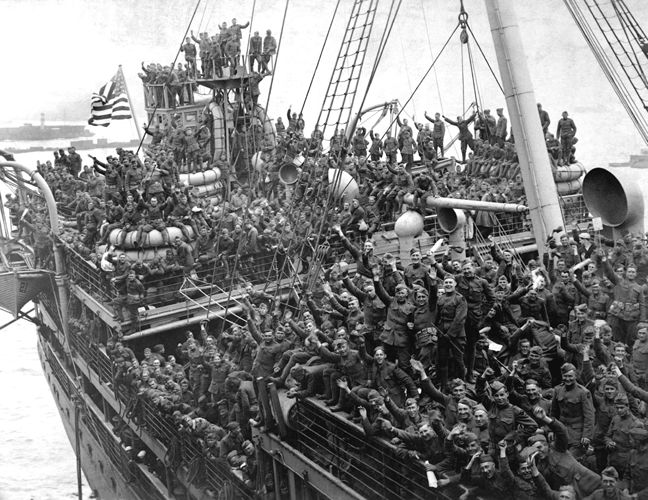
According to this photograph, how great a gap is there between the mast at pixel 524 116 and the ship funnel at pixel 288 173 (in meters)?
10.3

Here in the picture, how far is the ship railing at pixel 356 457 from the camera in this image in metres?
7.93

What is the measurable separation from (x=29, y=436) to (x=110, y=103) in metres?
11.4

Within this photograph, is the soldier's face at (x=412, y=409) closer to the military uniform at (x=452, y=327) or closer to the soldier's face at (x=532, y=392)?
the soldier's face at (x=532, y=392)

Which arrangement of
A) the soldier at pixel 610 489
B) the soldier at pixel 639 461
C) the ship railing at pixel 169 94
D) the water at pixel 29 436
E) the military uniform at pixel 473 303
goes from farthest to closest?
1. the ship railing at pixel 169 94
2. the water at pixel 29 436
3. the military uniform at pixel 473 303
4. the soldier at pixel 639 461
5. the soldier at pixel 610 489

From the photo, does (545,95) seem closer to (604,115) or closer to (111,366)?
(604,115)

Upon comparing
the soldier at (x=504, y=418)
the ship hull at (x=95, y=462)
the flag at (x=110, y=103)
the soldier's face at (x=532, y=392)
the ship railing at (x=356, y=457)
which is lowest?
the ship hull at (x=95, y=462)

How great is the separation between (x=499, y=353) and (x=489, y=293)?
677mm

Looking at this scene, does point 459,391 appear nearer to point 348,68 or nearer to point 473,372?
point 473,372

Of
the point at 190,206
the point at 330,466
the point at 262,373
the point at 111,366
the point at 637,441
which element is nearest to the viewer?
the point at 637,441

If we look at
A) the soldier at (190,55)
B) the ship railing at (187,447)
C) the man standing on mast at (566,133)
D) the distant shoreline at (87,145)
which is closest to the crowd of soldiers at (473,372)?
the ship railing at (187,447)

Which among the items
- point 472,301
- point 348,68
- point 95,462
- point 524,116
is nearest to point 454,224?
point 348,68

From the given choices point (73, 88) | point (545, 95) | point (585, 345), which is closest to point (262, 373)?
point (585, 345)

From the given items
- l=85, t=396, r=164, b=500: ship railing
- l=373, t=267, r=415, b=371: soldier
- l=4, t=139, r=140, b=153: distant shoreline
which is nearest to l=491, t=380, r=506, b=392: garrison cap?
l=373, t=267, r=415, b=371: soldier

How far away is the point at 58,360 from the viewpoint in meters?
22.0
